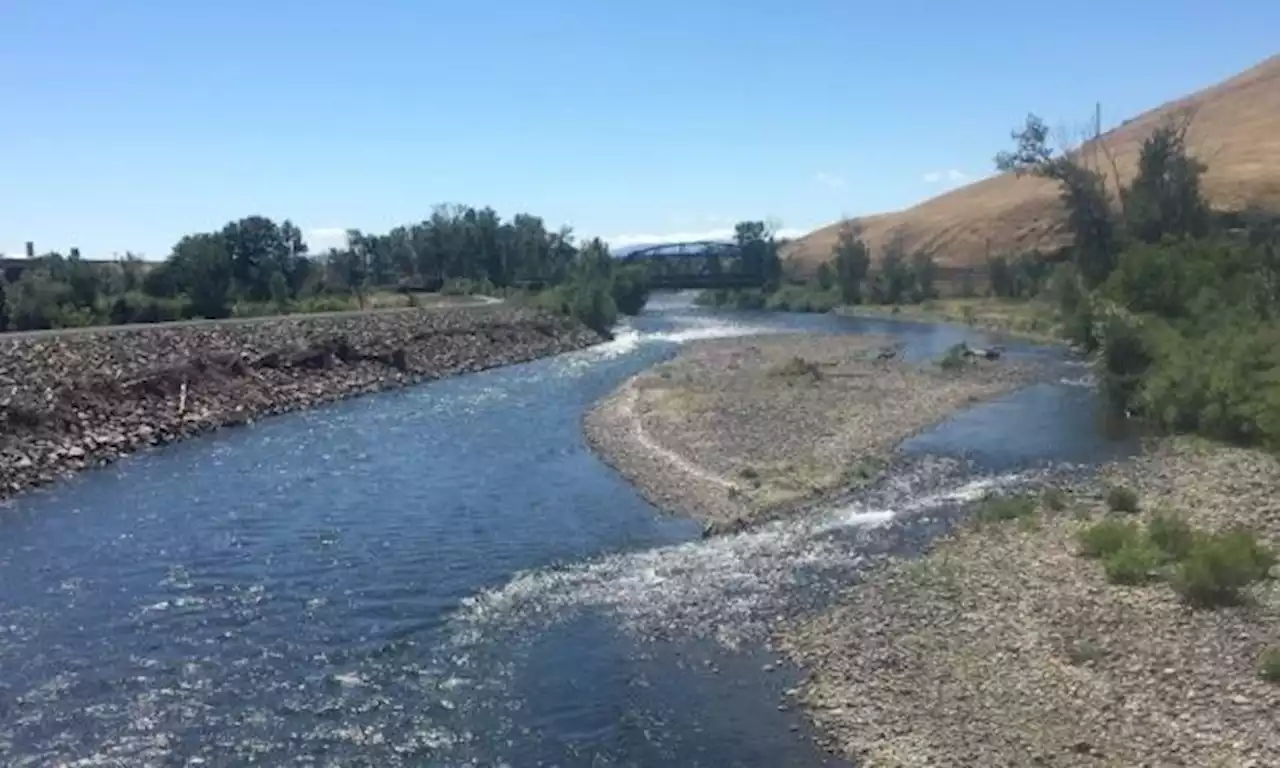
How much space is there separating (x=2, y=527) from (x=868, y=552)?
2073 centimetres

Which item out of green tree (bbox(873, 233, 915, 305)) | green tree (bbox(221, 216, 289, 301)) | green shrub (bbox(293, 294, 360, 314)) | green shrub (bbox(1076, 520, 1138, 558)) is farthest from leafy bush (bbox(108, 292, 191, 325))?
green tree (bbox(873, 233, 915, 305))

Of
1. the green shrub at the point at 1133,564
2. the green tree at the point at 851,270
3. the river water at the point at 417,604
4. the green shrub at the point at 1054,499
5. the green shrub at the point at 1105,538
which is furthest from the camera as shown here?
the green tree at the point at 851,270

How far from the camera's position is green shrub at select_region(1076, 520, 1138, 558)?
20.3 m

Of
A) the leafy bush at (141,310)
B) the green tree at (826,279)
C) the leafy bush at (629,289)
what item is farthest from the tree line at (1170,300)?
the leafy bush at (141,310)

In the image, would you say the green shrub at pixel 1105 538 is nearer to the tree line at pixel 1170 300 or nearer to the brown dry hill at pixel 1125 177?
the tree line at pixel 1170 300

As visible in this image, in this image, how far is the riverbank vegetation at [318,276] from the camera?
76625 mm

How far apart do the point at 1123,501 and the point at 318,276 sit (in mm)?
104510

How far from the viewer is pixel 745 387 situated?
50250 mm

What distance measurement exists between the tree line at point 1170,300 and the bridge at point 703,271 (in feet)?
233

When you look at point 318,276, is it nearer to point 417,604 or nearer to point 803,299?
point 803,299

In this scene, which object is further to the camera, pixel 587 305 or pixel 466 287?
pixel 466 287

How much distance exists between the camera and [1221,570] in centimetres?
1781

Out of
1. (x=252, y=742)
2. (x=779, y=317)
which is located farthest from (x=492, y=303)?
(x=252, y=742)

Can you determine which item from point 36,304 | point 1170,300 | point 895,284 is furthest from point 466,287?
point 1170,300
